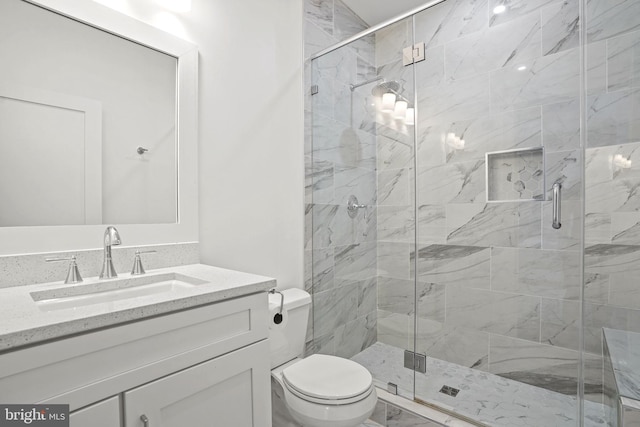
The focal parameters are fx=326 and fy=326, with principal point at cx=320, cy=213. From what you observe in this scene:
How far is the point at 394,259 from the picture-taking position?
2.31 m

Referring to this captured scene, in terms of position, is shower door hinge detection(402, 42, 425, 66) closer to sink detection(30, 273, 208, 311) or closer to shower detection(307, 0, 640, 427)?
shower detection(307, 0, 640, 427)

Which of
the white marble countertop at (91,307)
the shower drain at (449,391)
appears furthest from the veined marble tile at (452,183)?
the white marble countertop at (91,307)

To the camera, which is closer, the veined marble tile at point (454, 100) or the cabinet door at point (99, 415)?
the cabinet door at point (99, 415)

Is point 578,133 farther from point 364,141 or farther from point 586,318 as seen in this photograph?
point 364,141

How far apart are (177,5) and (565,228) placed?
2.23 meters

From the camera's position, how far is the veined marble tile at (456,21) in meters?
2.00

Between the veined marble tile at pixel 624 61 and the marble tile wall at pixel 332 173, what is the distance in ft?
3.82

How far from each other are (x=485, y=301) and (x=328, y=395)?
1.31 meters

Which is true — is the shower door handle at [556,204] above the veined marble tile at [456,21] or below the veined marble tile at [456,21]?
below

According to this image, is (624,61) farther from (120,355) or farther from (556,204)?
(120,355)

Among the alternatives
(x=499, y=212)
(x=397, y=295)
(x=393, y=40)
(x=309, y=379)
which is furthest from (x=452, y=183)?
(x=309, y=379)

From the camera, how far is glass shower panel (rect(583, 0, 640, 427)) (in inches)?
55.3

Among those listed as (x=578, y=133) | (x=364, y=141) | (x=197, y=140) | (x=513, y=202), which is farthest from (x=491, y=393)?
(x=197, y=140)

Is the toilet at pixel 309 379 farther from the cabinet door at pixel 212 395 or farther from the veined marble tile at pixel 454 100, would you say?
the veined marble tile at pixel 454 100
